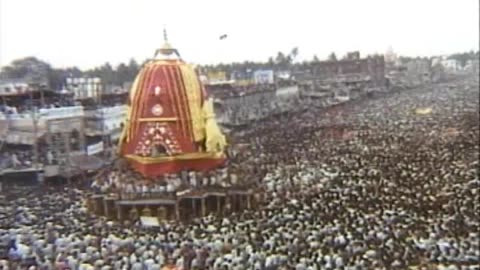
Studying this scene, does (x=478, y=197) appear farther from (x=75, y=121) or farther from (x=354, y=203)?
(x=75, y=121)

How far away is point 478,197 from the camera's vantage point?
5.04m

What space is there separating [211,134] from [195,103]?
0.26 m

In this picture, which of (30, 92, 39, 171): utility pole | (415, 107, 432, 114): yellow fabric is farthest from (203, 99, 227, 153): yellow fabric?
(415, 107, 432, 114): yellow fabric

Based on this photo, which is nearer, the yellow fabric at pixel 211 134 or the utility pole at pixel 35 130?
the utility pole at pixel 35 130

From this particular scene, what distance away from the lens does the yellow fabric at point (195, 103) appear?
5.72 metres

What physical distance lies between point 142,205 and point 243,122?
3.86 meters

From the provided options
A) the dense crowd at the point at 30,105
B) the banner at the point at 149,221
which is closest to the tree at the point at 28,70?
the dense crowd at the point at 30,105

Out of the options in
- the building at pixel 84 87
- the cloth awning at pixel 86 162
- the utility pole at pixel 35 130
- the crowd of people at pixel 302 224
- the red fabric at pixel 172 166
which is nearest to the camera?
the utility pole at pixel 35 130

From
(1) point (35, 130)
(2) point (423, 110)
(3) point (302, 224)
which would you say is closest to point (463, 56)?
(2) point (423, 110)

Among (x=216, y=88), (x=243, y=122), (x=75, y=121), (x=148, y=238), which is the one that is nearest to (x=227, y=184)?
(x=148, y=238)

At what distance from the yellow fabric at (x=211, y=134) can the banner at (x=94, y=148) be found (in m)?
1.13

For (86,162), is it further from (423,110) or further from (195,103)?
(423,110)

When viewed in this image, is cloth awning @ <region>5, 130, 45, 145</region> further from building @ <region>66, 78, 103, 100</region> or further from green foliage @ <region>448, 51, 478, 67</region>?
green foliage @ <region>448, 51, 478, 67</region>

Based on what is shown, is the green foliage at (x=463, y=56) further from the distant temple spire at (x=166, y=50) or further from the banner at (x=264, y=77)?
the distant temple spire at (x=166, y=50)
